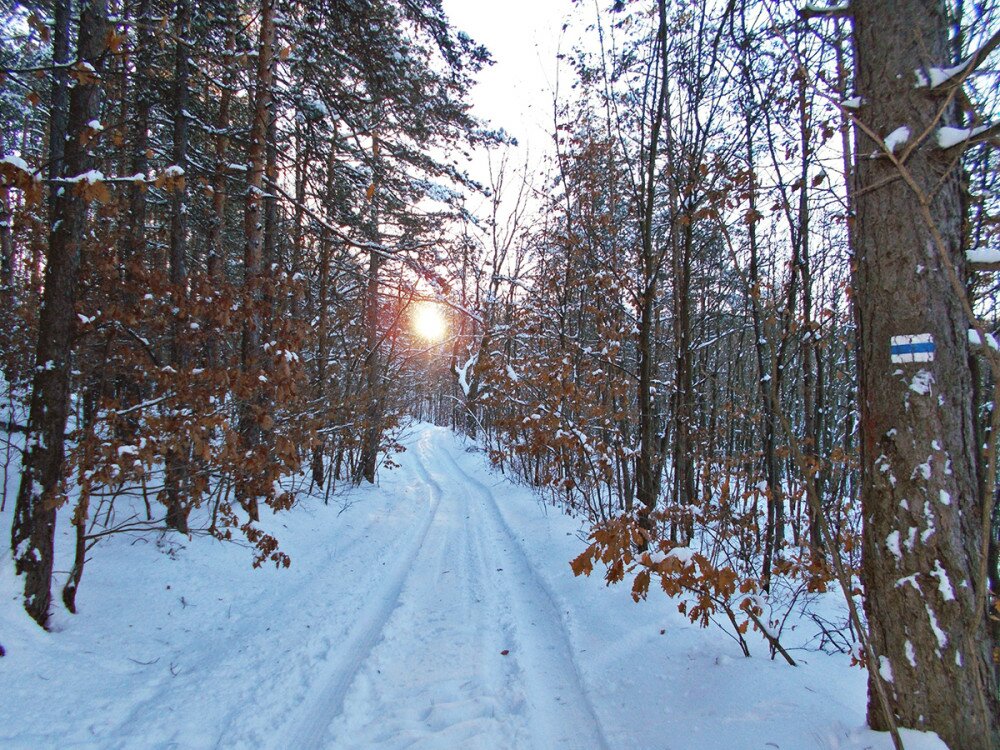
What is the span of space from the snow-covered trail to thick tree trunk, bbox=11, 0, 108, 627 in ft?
7.74

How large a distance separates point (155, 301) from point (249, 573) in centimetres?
323

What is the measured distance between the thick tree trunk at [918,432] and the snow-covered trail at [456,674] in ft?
6.00

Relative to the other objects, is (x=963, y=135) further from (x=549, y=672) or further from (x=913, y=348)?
(x=549, y=672)

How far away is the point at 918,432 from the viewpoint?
69.0 inches

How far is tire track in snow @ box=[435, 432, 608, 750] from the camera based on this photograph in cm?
288

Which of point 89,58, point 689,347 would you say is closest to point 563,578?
point 689,347

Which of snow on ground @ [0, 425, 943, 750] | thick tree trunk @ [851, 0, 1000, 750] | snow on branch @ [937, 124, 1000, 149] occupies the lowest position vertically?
snow on ground @ [0, 425, 943, 750]

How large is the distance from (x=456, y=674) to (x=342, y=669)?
34.0 inches

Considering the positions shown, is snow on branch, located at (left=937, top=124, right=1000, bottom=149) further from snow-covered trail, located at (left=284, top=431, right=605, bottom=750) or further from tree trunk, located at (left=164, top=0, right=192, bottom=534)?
tree trunk, located at (left=164, top=0, right=192, bottom=534)

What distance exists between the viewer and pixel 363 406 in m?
9.59

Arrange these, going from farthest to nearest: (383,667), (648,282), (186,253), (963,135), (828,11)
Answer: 1. (186,253)
2. (648,282)
3. (383,667)
4. (828,11)
5. (963,135)

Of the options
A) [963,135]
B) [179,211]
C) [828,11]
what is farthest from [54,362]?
[963,135]

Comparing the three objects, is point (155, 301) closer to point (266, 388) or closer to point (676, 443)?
point (266, 388)

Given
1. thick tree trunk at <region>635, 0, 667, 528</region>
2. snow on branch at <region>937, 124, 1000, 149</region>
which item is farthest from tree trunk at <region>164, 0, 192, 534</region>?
snow on branch at <region>937, 124, 1000, 149</region>
